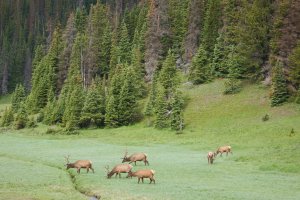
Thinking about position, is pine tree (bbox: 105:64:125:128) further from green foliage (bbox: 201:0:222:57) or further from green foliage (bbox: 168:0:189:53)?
green foliage (bbox: 168:0:189:53)

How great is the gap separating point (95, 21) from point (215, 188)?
96.1 meters

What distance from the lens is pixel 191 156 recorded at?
1932 inches

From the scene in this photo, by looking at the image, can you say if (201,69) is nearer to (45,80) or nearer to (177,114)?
(177,114)

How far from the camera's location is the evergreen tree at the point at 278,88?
7006cm

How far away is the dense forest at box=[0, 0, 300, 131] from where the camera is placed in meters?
76.3

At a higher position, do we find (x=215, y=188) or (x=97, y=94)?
(x=97, y=94)

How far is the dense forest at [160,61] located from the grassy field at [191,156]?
370 centimetres

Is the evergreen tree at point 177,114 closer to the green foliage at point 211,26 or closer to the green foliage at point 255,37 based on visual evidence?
the green foliage at point 255,37

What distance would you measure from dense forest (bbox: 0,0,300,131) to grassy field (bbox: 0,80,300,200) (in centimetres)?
370

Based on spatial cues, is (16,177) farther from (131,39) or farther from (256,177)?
(131,39)

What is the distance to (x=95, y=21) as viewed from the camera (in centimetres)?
12069

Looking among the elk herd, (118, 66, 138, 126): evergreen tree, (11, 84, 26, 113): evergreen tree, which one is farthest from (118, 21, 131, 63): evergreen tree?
the elk herd

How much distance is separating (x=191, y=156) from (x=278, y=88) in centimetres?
2768

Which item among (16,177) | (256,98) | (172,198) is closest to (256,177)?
(172,198)
